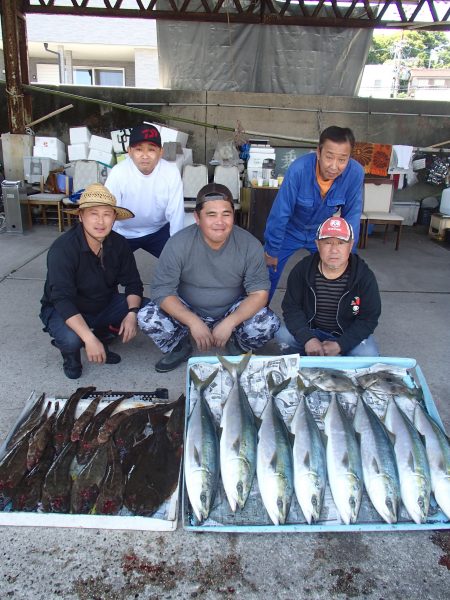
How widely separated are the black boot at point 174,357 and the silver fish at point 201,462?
97 centimetres

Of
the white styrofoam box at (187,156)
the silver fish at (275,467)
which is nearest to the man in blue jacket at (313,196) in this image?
the silver fish at (275,467)

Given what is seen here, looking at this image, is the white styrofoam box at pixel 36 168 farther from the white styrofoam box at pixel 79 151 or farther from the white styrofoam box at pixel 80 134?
the white styrofoam box at pixel 80 134

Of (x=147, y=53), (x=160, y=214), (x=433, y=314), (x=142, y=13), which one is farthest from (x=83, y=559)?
(x=147, y=53)

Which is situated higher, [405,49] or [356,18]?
A: [405,49]

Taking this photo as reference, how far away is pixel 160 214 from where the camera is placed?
12.7 ft

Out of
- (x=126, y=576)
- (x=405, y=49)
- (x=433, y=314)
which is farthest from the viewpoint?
(x=405, y=49)

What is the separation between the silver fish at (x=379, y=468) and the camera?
1.87 metres

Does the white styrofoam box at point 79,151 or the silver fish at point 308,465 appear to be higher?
the white styrofoam box at point 79,151

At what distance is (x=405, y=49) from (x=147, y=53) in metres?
34.1

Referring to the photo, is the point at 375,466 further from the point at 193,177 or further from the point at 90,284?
the point at 193,177

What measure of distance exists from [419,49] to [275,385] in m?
48.5

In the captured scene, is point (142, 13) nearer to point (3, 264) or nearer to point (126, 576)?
point (3, 264)

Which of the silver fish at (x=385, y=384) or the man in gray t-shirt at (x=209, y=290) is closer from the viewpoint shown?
the silver fish at (x=385, y=384)

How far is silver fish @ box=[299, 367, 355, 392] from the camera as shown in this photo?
250 centimetres
